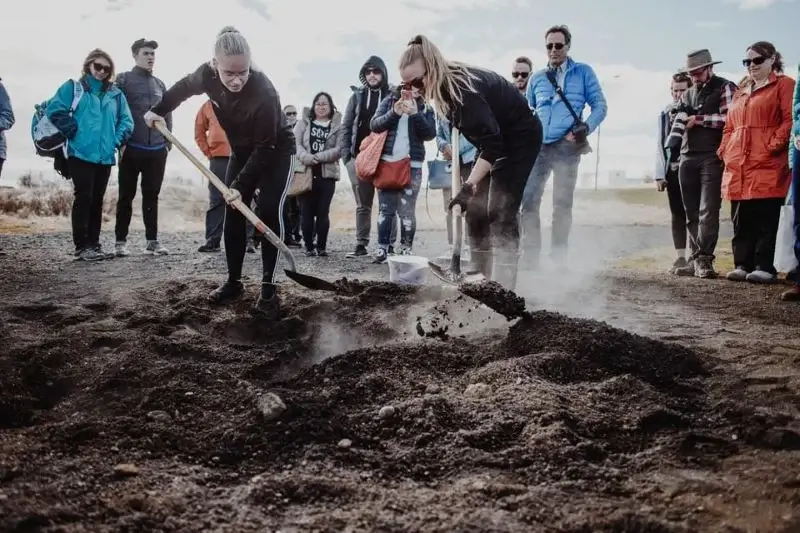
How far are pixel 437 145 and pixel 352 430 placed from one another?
17.4ft

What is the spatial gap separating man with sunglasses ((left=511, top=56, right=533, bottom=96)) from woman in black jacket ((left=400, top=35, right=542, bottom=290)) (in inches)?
88.2

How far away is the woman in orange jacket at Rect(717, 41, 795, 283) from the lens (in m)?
5.77

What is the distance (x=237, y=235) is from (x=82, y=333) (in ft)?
4.26

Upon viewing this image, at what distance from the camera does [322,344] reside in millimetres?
3994

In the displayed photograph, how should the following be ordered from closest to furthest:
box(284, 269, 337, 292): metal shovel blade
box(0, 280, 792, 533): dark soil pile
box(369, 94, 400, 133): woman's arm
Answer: box(0, 280, 792, 533): dark soil pile → box(284, 269, 337, 292): metal shovel blade → box(369, 94, 400, 133): woman's arm

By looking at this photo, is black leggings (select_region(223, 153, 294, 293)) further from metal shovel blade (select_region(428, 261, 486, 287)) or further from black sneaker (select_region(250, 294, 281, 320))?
metal shovel blade (select_region(428, 261, 486, 287))

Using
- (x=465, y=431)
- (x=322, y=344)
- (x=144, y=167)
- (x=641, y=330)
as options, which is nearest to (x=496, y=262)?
(x=641, y=330)

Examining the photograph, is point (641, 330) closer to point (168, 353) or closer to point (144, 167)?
point (168, 353)

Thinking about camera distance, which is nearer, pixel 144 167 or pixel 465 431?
pixel 465 431

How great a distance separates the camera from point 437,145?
24.3ft

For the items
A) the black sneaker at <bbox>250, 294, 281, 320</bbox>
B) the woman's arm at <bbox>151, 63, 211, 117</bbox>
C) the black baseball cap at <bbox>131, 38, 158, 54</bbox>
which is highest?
the black baseball cap at <bbox>131, 38, 158, 54</bbox>

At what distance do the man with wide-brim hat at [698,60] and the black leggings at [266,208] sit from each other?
4.15 meters

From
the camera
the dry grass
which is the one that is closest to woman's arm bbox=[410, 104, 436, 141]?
the camera

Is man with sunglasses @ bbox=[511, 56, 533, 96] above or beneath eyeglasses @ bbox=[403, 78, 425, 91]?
above
